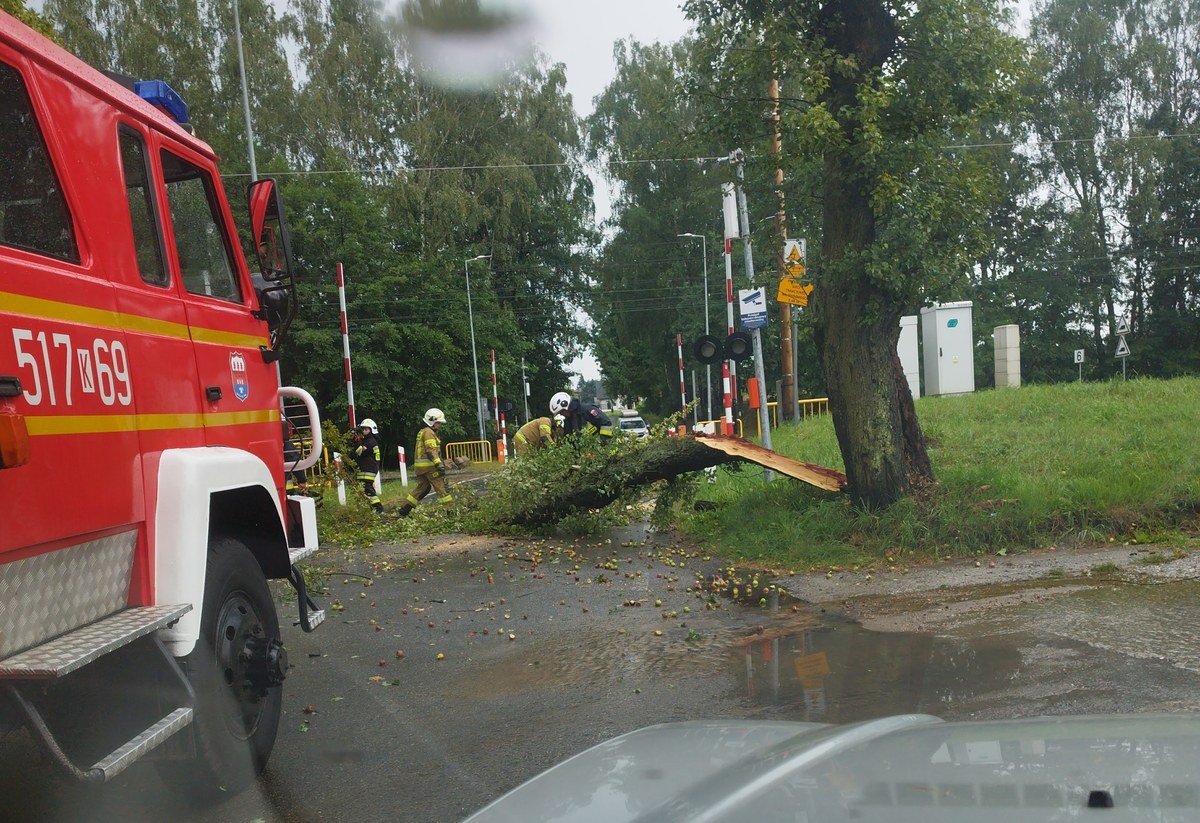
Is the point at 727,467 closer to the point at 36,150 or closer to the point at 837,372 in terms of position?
the point at 837,372

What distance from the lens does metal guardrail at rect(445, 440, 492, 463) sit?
127ft

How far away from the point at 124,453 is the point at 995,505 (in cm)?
784

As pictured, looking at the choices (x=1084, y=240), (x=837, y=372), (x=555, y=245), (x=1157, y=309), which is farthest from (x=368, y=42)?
(x=1157, y=309)

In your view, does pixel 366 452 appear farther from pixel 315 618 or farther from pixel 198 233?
pixel 198 233

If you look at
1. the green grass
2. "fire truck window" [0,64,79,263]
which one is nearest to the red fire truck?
"fire truck window" [0,64,79,263]

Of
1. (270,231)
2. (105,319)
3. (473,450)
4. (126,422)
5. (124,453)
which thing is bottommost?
(473,450)

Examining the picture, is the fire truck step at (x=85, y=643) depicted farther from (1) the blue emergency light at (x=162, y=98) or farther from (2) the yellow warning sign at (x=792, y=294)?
(2) the yellow warning sign at (x=792, y=294)

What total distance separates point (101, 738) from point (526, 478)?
860cm

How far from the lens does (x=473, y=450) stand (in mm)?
39969

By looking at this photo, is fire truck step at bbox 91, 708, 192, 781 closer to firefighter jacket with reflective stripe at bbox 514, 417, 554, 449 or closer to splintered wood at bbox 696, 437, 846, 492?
splintered wood at bbox 696, 437, 846, 492

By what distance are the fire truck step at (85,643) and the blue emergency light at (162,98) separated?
89.0 inches

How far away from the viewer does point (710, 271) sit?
47.7 metres

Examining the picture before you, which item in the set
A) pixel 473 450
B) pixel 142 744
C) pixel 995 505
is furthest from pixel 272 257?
pixel 473 450

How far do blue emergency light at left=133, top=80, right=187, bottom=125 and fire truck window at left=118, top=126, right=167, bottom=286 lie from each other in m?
0.49
